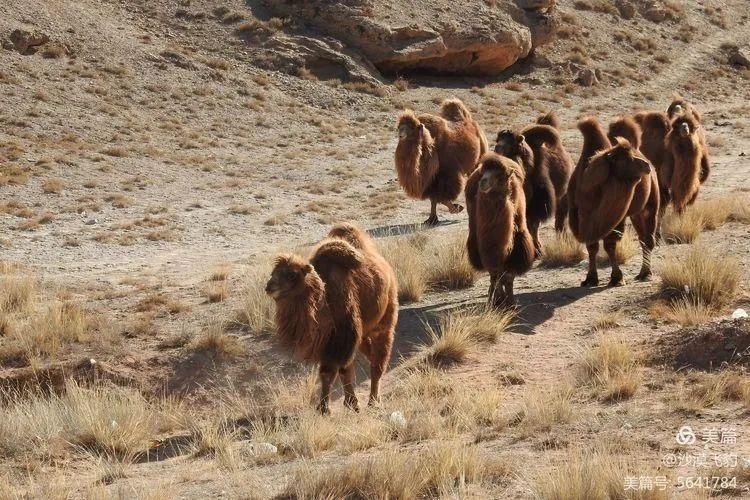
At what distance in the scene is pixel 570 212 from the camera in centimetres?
1356

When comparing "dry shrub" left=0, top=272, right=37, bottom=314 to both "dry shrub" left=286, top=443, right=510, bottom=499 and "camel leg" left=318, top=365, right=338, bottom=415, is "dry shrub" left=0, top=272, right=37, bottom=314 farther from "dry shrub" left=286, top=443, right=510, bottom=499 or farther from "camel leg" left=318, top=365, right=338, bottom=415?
"dry shrub" left=286, top=443, right=510, bottom=499

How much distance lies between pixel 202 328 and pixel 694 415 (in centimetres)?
633

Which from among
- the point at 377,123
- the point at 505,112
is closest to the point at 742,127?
the point at 505,112

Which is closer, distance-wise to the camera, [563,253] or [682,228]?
[563,253]

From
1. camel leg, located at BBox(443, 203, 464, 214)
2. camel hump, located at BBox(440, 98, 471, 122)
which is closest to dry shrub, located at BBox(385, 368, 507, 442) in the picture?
camel leg, located at BBox(443, 203, 464, 214)

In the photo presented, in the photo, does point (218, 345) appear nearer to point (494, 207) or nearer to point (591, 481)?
point (494, 207)

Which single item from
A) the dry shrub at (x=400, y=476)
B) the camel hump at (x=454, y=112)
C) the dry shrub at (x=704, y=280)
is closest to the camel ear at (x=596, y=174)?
the dry shrub at (x=704, y=280)

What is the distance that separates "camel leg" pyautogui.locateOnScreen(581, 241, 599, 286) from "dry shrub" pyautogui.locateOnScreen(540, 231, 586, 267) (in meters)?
1.31

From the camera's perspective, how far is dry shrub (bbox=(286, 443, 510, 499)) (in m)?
6.61

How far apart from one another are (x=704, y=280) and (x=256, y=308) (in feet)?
16.7

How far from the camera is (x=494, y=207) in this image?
11.9 meters

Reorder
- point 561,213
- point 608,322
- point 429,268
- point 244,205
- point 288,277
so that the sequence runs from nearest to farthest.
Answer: point 288,277 < point 608,322 < point 429,268 < point 561,213 < point 244,205

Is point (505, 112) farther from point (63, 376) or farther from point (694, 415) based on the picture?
point (694, 415)

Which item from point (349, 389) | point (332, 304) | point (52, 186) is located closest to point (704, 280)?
point (349, 389)
